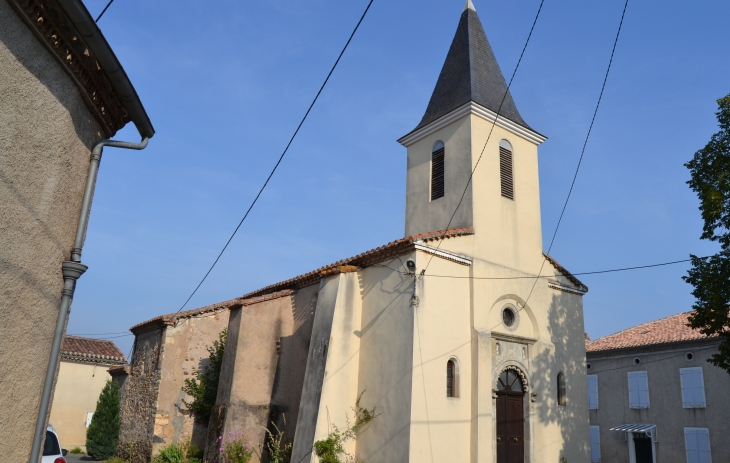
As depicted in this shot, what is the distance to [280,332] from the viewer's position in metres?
17.5

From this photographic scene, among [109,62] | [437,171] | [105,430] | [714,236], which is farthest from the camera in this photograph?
[105,430]

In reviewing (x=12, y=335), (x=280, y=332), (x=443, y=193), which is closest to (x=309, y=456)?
(x=280, y=332)

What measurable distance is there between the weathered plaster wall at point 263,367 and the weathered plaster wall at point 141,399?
10.2ft

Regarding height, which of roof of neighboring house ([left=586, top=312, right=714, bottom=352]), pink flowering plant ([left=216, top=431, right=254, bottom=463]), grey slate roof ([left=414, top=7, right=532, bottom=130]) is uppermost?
grey slate roof ([left=414, top=7, right=532, bottom=130])

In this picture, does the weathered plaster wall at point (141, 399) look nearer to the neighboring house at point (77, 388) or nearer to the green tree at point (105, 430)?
the green tree at point (105, 430)

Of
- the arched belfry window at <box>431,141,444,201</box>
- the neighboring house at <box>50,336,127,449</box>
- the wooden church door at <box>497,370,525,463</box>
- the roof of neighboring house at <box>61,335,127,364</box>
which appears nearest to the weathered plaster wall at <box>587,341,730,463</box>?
the wooden church door at <box>497,370,525,463</box>

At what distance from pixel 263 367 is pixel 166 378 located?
389 centimetres

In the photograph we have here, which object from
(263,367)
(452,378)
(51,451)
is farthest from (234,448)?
(51,451)

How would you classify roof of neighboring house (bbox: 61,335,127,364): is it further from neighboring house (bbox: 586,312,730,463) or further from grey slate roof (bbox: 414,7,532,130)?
neighboring house (bbox: 586,312,730,463)

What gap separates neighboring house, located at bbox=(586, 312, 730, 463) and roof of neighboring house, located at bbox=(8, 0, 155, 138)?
23.0 m

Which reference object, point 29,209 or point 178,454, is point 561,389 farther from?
point 29,209

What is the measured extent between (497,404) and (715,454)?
12339 mm

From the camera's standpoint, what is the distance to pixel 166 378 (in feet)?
60.3

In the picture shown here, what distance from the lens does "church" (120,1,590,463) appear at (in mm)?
13555
